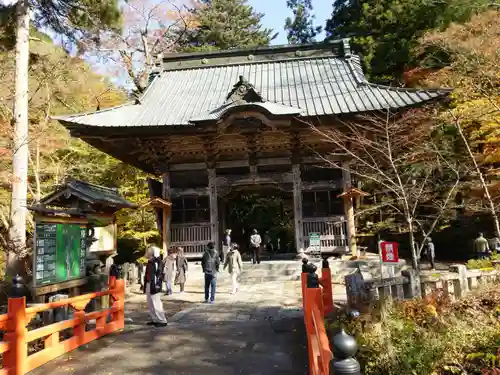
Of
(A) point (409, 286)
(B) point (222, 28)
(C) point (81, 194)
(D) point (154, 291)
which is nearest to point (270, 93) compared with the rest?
(C) point (81, 194)

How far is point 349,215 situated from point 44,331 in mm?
10314

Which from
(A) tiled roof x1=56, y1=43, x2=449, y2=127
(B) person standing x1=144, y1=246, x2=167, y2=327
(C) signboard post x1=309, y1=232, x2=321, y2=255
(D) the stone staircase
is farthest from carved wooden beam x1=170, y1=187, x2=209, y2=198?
(B) person standing x1=144, y1=246, x2=167, y2=327

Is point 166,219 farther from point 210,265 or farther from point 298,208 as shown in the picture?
point 210,265

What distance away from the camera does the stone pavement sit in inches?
191

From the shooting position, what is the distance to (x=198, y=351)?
5.46m

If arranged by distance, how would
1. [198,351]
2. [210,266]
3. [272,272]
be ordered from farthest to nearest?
[272,272] < [210,266] < [198,351]

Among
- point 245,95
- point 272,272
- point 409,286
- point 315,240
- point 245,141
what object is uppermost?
point 245,95

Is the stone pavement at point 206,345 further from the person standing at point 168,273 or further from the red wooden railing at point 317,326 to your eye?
the person standing at point 168,273

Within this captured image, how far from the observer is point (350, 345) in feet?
6.88

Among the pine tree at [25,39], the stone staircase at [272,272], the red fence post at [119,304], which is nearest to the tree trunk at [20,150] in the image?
the pine tree at [25,39]

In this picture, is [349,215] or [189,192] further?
[189,192]

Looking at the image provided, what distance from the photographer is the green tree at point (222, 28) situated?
31672 millimetres

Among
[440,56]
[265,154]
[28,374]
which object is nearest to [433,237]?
[440,56]

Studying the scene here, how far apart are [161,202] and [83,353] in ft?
26.7
